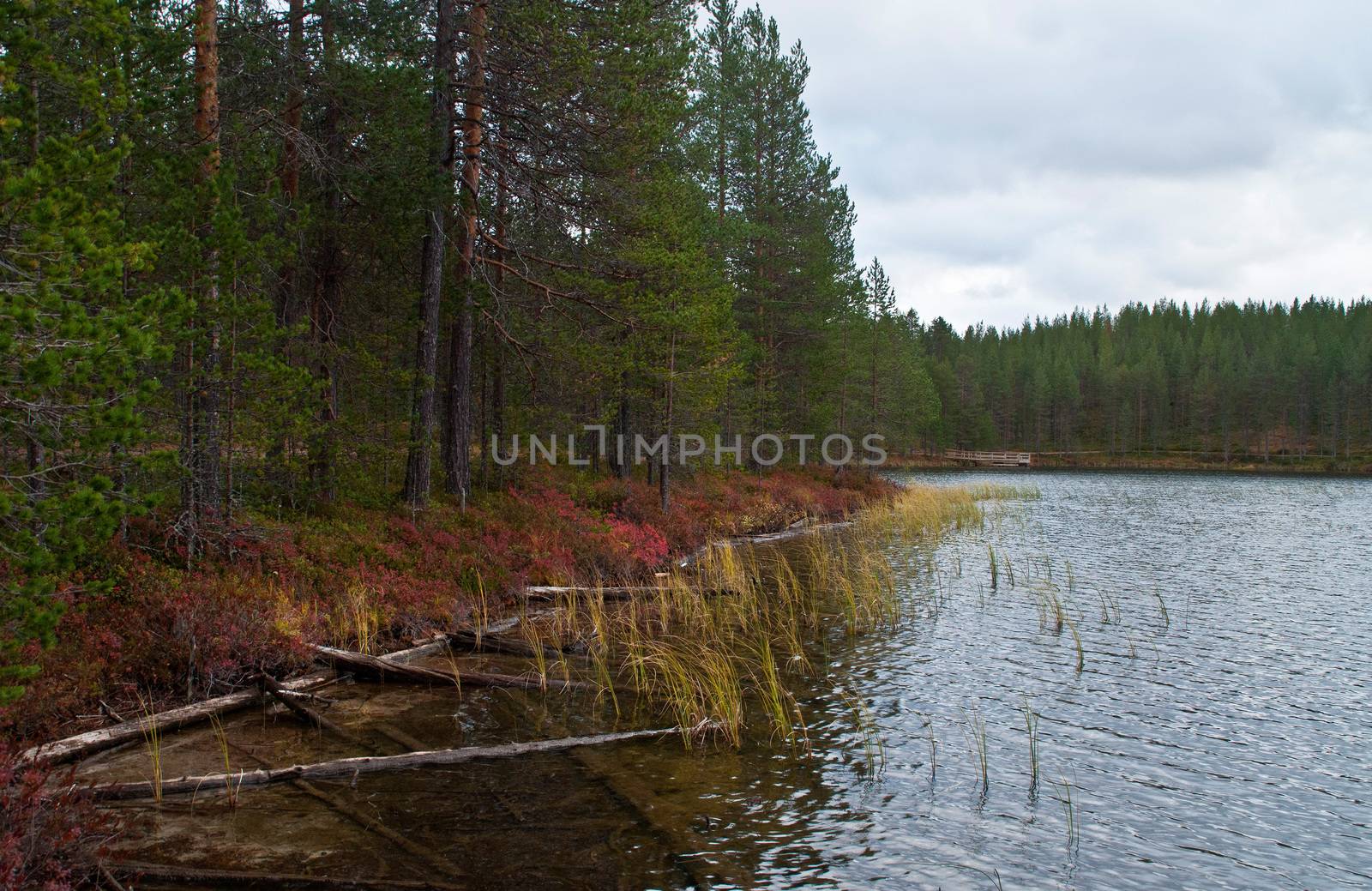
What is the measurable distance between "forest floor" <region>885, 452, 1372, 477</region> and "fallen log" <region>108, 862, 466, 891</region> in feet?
263

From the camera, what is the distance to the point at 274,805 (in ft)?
21.8

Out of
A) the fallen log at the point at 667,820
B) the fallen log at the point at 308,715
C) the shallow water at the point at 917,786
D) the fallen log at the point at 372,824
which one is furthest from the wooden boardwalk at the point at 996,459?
the fallen log at the point at 372,824

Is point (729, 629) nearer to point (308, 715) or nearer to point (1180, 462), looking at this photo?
point (308, 715)

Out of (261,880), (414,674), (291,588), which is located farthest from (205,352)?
(261,880)

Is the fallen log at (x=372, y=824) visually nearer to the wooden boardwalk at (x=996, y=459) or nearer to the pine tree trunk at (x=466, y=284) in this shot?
the pine tree trunk at (x=466, y=284)

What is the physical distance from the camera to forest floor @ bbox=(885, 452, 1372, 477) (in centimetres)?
8588

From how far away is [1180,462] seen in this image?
310ft

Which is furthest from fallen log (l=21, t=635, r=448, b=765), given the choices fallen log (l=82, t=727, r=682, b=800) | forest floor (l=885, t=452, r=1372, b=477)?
forest floor (l=885, t=452, r=1372, b=477)

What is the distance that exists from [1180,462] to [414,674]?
102483 mm

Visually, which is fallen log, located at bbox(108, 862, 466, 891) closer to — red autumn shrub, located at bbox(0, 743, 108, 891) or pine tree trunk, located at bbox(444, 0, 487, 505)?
red autumn shrub, located at bbox(0, 743, 108, 891)

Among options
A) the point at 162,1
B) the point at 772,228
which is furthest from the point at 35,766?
the point at 772,228

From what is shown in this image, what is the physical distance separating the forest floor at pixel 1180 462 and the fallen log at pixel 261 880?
263 ft

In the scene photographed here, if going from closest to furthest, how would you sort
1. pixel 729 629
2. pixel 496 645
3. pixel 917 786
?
1. pixel 917 786
2. pixel 496 645
3. pixel 729 629

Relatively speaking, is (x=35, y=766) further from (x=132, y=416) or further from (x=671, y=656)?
(x=671, y=656)
